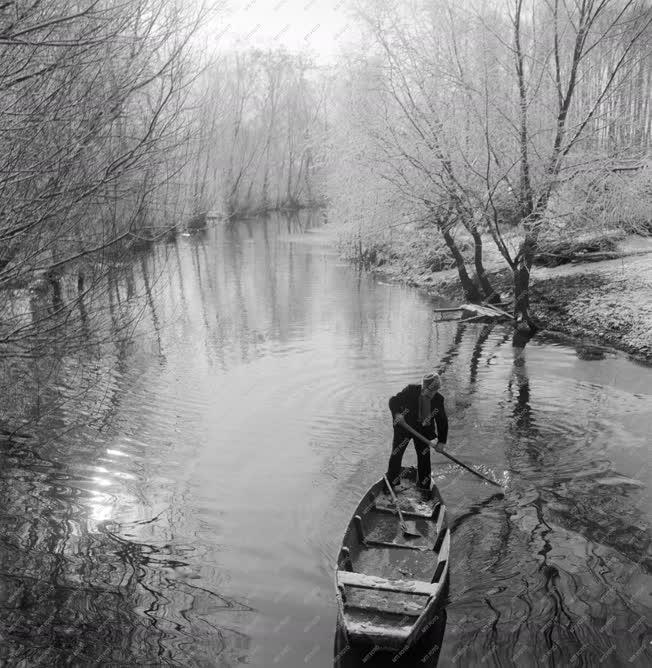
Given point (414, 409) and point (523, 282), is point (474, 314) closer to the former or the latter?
point (523, 282)

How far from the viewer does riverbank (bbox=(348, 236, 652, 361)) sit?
661 inches

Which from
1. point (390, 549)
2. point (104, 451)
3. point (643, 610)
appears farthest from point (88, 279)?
point (643, 610)

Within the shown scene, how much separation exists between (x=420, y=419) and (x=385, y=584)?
2836 mm

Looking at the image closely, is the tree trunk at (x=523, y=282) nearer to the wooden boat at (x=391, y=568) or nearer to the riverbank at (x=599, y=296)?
the riverbank at (x=599, y=296)

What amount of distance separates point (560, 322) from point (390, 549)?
13212 mm

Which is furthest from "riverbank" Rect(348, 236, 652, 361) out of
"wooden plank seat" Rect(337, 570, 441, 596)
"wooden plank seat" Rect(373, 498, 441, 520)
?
"wooden plank seat" Rect(337, 570, 441, 596)

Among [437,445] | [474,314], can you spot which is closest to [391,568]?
[437,445]

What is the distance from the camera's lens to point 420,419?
28.4 ft

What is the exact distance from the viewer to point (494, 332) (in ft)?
63.2

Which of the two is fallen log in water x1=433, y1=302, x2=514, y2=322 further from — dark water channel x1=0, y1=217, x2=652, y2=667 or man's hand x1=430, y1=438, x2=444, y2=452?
man's hand x1=430, y1=438, x2=444, y2=452

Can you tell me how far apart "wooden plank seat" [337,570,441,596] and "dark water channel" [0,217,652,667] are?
25.5 inches

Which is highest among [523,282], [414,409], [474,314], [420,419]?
[523,282]

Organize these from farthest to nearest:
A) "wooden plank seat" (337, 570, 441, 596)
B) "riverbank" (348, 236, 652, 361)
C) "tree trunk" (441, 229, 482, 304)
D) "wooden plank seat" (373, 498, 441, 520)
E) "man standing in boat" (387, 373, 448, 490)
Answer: "tree trunk" (441, 229, 482, 304), "riverbank" (348, 236, 652, 361), "man standing in boat" (387, 373, 448, 490), "wooden plank seat" (373, 498, 441, 520), "wooden plank seat" (337, 570, 441, 596)

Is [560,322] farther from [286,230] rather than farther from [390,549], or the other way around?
[286,230]
